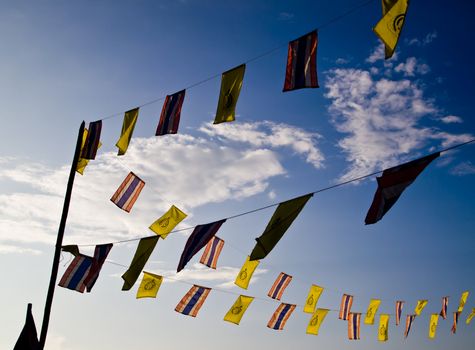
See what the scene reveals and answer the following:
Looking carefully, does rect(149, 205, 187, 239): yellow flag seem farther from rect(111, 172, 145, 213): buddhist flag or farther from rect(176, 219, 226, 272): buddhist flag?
rect(111, 172, 145, 213): buddhist flag

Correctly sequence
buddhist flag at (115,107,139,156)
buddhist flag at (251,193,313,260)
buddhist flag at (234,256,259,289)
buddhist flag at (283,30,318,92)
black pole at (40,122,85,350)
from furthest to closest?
1. buddhist flag at (234,256,259,289)
2. buddhist flag at (115,107,139,156)
3. black pole at (40,122,85,350)
4. buddhist flag at (283,30,318,92)
5. buddhist flag at (251,193,313,260)

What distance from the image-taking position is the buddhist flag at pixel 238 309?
49.6ft

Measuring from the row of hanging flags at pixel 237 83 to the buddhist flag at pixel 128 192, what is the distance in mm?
914

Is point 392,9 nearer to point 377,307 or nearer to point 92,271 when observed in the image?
point 92,271

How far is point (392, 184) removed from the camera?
6508 millimetres

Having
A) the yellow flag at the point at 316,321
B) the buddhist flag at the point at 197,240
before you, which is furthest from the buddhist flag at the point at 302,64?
the yellow flag at the point at 316,321

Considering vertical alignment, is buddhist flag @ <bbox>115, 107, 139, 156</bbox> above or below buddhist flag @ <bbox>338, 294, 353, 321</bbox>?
above

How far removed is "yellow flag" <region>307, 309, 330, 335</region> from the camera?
1753 centimetres

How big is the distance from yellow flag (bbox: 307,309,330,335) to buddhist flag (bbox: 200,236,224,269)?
6.48 m

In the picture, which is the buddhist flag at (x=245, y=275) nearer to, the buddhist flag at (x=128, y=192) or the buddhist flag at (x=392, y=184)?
the buddhist flag at (x=128, y=192)

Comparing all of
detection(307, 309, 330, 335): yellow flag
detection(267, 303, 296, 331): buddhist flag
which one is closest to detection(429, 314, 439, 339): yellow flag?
detection(307, 309, 330, 335): yellow flag

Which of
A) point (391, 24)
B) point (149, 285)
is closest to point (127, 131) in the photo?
point (149, 285)

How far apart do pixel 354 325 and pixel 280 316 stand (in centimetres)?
410

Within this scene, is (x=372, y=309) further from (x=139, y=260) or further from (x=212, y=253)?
(x=139, y=260)
